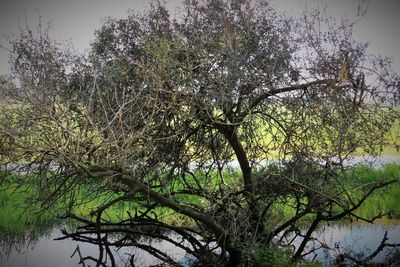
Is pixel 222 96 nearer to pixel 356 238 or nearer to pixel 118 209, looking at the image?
pixel 356 238

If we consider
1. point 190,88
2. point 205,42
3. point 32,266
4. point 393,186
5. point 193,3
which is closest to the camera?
point 190,88

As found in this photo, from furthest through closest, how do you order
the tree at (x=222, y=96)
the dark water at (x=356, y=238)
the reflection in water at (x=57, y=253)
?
the dark water at (x=356, y=238)
the reflection in water at (x=57, y=253)
the tree at (x=222, y=96)

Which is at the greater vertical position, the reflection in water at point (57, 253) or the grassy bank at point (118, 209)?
the grassy bank at point (118, 209)

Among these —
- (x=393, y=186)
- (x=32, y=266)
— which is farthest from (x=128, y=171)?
(x=393, y=186)

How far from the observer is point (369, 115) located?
18.2ft

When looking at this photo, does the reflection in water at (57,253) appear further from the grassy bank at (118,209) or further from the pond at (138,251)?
the grassy bank at (118,209)

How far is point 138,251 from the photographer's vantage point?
7.55m

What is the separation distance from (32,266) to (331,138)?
433 centimetres

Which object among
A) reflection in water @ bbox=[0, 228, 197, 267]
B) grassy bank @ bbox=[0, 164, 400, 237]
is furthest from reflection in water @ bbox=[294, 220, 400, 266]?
reflection in water @ bbox=[0, 228, 197, 267]

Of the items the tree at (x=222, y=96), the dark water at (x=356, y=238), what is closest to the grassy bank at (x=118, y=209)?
the dark water at (x=356, y=238)

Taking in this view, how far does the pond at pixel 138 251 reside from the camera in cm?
713

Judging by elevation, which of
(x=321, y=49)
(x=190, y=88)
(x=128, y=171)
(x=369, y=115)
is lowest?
(x=128, y=171)

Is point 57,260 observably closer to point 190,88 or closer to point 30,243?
point 30,243

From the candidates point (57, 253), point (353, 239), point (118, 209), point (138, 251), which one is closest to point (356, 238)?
point (353, 239)
